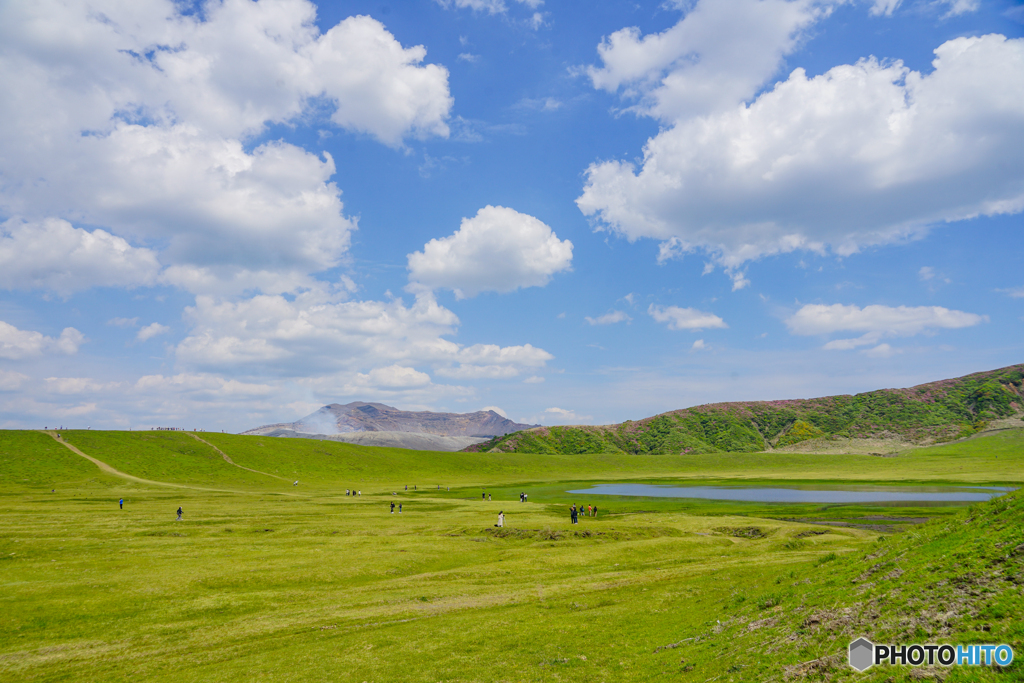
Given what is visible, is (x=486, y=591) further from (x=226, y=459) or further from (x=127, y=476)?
(x=226, y=459)

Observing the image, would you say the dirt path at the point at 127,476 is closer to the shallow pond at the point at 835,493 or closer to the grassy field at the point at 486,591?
the grassy field at the point at 486,591

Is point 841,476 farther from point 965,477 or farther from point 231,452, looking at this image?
point 231,452

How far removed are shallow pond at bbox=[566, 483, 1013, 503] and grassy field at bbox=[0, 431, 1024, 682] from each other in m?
18.4

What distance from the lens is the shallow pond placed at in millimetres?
88250

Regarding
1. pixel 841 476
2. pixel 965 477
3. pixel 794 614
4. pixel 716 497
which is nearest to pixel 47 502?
pixel 794 614

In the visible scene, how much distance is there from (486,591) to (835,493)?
99.0 meters

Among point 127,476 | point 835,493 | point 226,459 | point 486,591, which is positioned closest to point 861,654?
point 486,591

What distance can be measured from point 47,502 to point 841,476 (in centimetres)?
19282

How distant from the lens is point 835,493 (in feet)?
340

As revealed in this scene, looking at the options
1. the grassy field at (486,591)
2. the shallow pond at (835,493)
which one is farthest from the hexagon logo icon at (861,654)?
the shallow pond at (835,493)

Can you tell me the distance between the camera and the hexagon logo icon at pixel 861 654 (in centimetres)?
1404

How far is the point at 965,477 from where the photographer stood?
4781 inches

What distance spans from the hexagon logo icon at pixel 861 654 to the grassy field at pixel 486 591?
0.45 m

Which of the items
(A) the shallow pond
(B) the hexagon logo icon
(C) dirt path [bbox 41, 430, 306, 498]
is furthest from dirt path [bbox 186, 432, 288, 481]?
(B) the hexagon logo icon
